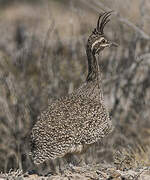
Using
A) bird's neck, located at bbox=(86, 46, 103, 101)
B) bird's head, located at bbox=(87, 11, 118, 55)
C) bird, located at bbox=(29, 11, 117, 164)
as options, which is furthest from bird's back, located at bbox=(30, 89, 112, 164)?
bird's head, located at bbox=(87, 11, 118, 55)

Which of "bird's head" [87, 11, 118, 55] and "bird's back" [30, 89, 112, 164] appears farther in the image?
"bird's head" [87, 11, 118, 55]

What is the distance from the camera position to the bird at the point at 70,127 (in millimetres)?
5246

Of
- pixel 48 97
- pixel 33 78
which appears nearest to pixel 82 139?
pixel 48 97

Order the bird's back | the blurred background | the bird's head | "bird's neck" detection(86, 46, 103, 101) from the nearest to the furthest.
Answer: the bird's back < the bird's head < "bird's neck" detection(86, 46, 103, 101) < the blurred background

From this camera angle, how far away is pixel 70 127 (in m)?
5.36

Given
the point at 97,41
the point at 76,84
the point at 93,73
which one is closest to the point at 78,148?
the point at 93,73

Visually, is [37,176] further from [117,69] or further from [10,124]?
[117,69]

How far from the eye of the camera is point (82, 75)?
876cm

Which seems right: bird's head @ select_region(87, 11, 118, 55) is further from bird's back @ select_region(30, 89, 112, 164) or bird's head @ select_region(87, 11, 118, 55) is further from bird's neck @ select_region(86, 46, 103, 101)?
bird's back @ select_region(30, 89, 112, 164)

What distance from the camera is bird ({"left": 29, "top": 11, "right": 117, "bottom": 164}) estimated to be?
5.25 meters

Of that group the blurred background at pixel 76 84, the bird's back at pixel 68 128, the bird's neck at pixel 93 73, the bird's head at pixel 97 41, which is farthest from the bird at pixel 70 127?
the blurred background at pixel 76 84

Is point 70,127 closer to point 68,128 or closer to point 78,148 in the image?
point 68,128

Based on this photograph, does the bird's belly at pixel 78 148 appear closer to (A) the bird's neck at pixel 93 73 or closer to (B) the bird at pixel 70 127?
(B) the bird at pixel 70 127

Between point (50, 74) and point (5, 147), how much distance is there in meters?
1.51
